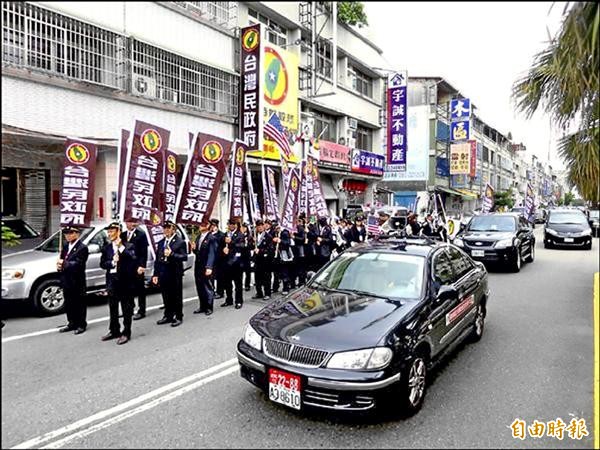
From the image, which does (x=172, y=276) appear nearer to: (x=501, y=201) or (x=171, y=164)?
(x=171, y=164)

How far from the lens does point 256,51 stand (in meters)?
15.6

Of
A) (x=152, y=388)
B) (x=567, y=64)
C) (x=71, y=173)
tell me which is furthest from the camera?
(x=71, y=173)

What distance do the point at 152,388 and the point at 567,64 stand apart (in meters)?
4.77

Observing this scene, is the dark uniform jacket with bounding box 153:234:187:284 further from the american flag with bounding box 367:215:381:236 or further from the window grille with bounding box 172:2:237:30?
the window grille with bounding box 172:2:237:30

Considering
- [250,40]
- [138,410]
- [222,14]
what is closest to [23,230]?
[138,410]

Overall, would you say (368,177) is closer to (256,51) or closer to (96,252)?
(256,51)

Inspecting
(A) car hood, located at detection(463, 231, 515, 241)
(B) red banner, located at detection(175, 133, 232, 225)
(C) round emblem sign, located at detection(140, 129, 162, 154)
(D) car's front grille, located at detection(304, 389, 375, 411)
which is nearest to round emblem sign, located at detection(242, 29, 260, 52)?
(B) red banner, located at detection(175, 133, 232, 225)

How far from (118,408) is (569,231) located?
18290 mm

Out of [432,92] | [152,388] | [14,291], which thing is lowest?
[152,388]

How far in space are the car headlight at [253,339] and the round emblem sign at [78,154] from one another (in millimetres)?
4622

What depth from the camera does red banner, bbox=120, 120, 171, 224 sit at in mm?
7059

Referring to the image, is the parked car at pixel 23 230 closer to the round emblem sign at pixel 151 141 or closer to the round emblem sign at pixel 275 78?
the round emblem sign at pixel 151 141

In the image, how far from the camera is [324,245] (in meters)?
10.5

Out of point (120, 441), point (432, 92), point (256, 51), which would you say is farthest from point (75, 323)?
point (432, 92)
